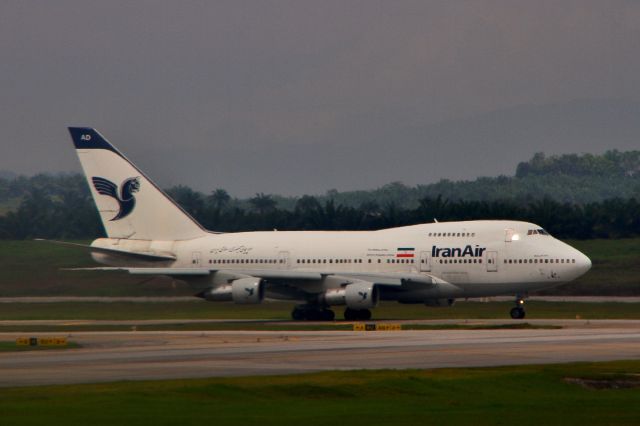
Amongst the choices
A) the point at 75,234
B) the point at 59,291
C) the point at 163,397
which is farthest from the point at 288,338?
the point at 75,234

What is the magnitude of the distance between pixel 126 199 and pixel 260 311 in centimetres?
997

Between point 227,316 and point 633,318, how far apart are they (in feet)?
68.4

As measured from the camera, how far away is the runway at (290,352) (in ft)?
106

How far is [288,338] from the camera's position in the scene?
46.6 meters

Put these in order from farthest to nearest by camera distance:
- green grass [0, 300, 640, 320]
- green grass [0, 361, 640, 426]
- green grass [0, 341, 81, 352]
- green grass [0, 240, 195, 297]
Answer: green grass [0, 240, 195, 297] < green grass [0, 300, 640, 320] < green grass [0, 341, 81, 352] < green grass [0, 361, 640, 426]

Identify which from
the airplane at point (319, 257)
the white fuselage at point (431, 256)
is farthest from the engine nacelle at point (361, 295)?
the white fuselage at point (431, 256)

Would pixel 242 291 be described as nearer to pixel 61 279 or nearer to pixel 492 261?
pixel 492 261

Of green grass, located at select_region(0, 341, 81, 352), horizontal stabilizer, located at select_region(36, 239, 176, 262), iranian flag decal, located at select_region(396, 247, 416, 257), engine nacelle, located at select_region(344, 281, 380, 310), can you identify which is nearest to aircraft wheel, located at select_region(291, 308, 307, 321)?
engine nacelle, located at select_region(344, 281, 380, 310)

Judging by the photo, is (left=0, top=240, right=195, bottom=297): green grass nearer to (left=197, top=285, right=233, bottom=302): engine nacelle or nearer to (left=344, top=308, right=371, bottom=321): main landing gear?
(left=197, top=285, right=233, bottom=302): engine nacelle

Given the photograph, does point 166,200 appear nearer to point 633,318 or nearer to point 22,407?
point 633,318

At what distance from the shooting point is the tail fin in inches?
2665

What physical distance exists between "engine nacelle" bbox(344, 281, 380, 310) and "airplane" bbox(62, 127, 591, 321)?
55mm

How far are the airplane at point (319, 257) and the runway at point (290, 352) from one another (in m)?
10.5

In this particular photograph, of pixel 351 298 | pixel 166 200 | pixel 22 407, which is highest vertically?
pixel 166 200
